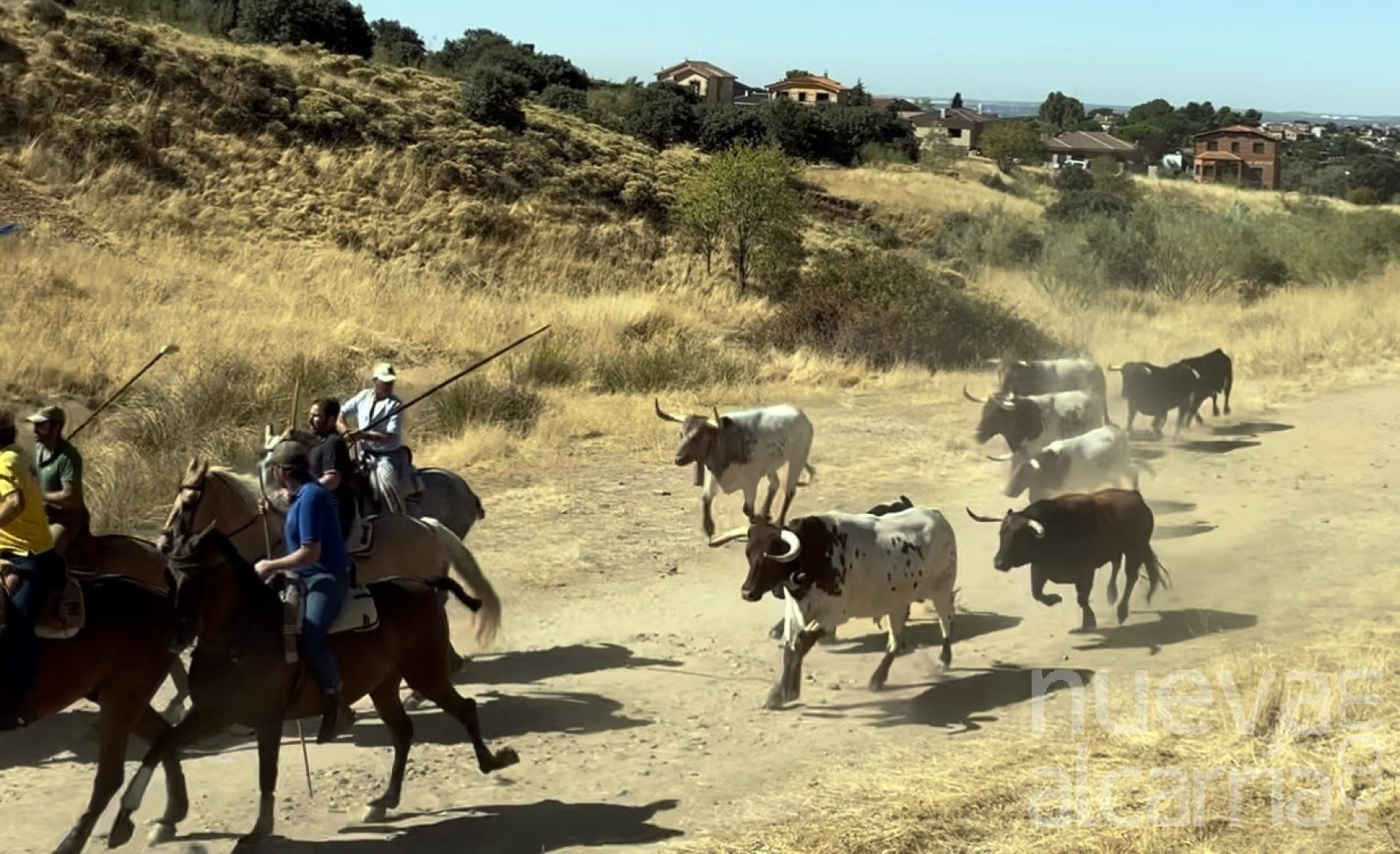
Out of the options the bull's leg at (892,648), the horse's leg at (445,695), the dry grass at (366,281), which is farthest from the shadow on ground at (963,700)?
the dry grass at (366,281)

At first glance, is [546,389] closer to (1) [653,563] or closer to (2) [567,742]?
(1) [653,563]

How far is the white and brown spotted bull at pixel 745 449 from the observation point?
14.5 m

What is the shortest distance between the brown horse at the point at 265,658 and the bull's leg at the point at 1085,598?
563cm

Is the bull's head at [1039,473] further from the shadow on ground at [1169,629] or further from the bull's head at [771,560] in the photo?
the bull's head at [771,560]

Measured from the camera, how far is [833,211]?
166 feet

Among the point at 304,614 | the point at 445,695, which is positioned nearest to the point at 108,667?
the point at 304,614

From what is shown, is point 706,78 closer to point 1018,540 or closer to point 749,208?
point 749,208

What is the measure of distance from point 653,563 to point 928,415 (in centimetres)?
859

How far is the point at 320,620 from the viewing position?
7.61m

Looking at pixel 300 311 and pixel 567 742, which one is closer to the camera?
pixel 567 742

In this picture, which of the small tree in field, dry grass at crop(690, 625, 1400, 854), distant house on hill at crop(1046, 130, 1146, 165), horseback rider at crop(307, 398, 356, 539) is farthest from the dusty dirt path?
distant house on hill at crop(1046, 130, 1146, 165)

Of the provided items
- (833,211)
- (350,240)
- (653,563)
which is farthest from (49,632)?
(833,211)

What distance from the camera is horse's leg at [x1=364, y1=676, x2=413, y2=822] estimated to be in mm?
8141

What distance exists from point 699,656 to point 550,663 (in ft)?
3.82
